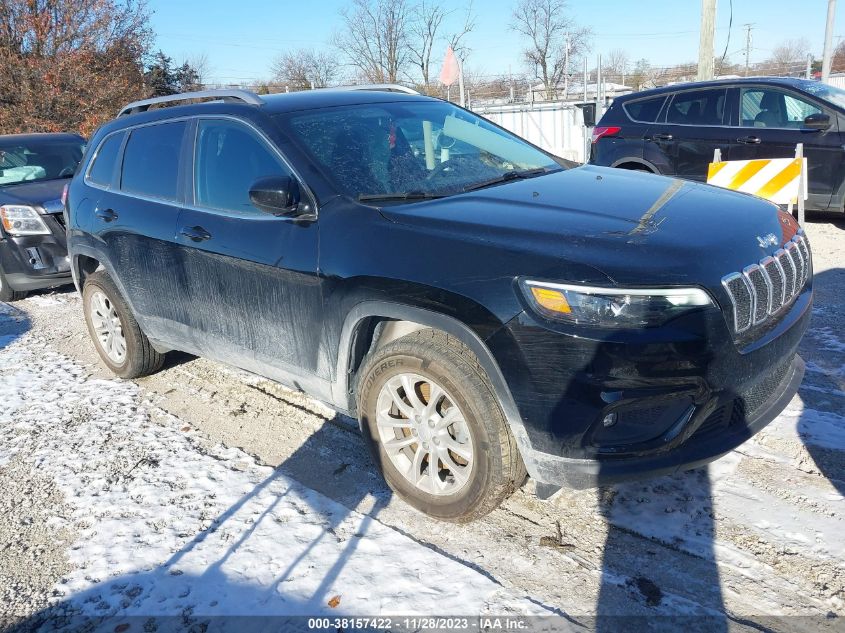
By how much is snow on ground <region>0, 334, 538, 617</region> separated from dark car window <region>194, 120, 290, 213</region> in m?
1.38

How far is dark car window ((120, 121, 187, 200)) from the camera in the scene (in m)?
4.09

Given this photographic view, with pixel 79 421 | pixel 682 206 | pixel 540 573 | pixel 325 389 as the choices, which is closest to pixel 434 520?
pixel 540 573

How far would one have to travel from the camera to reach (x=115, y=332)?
4973 mm

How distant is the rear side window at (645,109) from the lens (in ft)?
28.0

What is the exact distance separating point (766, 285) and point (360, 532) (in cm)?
196

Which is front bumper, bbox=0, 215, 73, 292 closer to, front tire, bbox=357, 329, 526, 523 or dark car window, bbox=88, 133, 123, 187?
dark car window, bbox=88, 133, 123, 187

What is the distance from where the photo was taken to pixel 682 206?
3043 millimetres

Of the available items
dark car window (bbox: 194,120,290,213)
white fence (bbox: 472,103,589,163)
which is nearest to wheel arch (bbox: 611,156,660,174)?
dark car window (bbox: 194,120,290,213)

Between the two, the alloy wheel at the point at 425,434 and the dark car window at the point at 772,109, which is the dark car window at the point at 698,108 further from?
the alloy wheel at the point at 425,434

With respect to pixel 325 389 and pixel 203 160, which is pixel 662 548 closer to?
pixel 325 389

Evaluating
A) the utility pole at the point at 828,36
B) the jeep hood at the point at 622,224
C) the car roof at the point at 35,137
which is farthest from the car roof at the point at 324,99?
the utility pole at the point at 828,36

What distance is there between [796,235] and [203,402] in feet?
11.7

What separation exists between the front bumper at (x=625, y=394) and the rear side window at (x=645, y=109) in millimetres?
6585

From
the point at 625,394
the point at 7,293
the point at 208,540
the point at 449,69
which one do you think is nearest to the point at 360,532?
the point at 208,540
